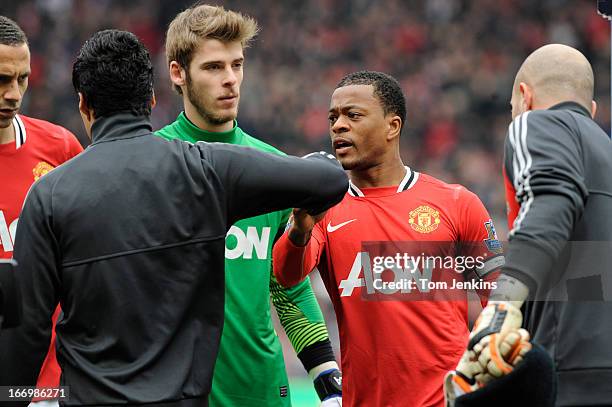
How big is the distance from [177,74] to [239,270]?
102cm

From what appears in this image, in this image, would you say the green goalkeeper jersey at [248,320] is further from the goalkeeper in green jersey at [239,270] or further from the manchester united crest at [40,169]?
the manchester united crest at [40,169]

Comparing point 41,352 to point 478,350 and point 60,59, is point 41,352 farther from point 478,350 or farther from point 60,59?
point 60,59

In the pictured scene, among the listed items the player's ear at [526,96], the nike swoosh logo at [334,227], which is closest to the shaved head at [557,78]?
the player's ear at [526,96]

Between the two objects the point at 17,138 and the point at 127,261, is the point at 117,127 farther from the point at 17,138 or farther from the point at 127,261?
the point at 17,138

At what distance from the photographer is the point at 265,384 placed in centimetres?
475

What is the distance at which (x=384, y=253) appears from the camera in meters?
4.78

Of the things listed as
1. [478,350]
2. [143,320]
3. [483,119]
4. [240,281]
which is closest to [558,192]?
[478,350]

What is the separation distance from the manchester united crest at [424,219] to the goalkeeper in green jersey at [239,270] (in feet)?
2.00

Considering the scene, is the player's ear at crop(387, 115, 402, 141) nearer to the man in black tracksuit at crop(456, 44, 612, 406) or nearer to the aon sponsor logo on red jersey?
the man in black tracksuit at crop(456, 44, 612, 406)

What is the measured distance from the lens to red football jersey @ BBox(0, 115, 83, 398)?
4738 millimetres

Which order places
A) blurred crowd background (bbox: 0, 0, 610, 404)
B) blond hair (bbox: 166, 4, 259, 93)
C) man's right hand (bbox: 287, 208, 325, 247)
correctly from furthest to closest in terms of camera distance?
blurred crowd background (bbox: 0, 0, 610, 404) → blond hair (bbox: 166, 4, 259, 93) → man's right hand (bbox: 287, 208, 325, 247)

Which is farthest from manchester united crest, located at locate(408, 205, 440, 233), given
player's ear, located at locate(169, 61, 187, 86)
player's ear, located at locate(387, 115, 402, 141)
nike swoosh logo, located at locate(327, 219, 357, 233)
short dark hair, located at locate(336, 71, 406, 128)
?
player's ear, located at locate(169, 61, 187, 86)

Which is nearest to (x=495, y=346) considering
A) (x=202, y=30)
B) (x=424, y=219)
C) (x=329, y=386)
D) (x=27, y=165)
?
(x=424, y=219)

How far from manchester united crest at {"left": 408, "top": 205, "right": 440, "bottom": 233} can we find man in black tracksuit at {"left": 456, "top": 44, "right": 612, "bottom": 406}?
1.05m
